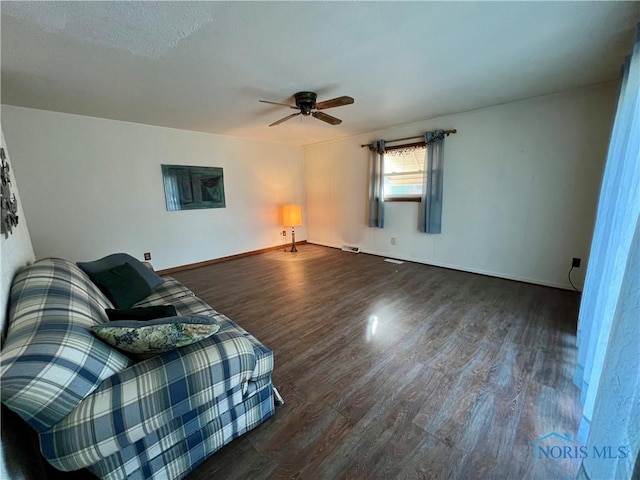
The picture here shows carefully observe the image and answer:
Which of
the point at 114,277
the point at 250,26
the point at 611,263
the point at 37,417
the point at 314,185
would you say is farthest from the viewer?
the point at 314,185

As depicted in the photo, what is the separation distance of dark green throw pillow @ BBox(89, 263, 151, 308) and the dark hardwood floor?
840mm

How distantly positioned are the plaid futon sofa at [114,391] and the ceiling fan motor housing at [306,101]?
2312 millimetres

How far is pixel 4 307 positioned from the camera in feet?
3.84

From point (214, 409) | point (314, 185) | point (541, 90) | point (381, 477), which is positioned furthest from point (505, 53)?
point (314, 185)

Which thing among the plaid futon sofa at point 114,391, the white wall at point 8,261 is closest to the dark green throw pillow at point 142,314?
the plaid futon sofa at point 114,391

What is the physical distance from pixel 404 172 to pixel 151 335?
13.3 ft

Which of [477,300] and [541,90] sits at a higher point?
[541,90]

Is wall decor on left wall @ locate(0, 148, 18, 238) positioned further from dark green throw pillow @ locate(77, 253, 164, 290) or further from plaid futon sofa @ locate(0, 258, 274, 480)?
dark green throw pillow @ locate(77, 253, 164, 290)

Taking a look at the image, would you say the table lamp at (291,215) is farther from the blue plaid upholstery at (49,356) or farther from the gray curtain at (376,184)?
the blue plaid upholstery at (49,356)

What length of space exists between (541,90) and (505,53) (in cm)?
124

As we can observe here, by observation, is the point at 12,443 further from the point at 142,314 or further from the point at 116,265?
the point at 116,265

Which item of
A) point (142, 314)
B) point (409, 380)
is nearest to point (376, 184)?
point (409, 380)

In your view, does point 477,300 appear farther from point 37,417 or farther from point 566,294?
point 37,417

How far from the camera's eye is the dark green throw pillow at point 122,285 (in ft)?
6.55
